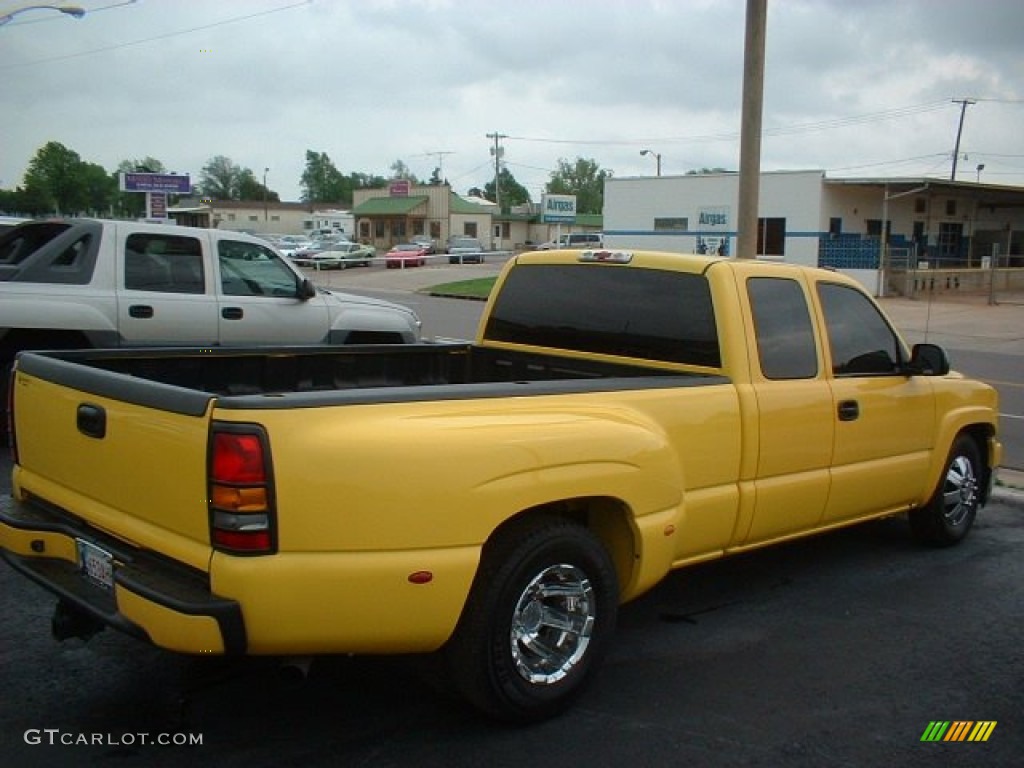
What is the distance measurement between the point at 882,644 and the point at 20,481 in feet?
12.8

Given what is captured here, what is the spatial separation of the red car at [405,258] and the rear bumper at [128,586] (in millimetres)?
50847

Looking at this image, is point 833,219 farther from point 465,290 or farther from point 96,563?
point 96,563

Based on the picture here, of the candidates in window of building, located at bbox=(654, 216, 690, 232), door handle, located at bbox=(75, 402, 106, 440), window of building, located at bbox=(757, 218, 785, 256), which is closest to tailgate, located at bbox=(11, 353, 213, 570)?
door handle, located at bbox=(75, 402, 106, 440)

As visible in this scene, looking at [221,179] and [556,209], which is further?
[221,179]

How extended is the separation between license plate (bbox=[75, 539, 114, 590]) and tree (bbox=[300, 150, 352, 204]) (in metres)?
162

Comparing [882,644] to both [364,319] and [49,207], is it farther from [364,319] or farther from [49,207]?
[49,207]

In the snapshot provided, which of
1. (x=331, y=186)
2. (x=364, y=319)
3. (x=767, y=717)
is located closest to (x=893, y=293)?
(x=364, y=319)

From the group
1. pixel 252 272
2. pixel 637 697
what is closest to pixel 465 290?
pixel 252 272

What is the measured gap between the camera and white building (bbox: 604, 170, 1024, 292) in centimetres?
3541

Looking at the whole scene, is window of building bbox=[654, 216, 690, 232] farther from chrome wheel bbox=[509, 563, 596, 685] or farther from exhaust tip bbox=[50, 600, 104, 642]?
exhaust tip bbox=[50, 600, 104, 642]

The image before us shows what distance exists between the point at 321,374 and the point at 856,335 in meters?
2.93

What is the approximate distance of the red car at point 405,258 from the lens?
55.1m

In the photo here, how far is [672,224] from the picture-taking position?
41125 millimetres

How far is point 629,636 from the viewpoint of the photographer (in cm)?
471
